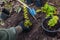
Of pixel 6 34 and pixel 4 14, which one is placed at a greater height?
pixel 6 34

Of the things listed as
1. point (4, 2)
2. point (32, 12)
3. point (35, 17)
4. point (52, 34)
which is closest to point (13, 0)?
point (4, 2)

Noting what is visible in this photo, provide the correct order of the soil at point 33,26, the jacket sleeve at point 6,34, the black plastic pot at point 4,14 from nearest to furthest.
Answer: the jacket sleeve at point 6,34 → the soil at point 33,26 → the black plastic pot at point 4,14

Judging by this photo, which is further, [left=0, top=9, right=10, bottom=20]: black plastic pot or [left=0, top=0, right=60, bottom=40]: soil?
[left=0, top=9, right=10, bottom=20]: black plastic pot

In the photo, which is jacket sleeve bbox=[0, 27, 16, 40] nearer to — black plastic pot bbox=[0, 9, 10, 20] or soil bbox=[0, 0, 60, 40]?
soil bbox=[0, 0, 60, 40]

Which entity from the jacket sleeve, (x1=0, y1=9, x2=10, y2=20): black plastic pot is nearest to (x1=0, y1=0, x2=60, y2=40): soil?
(x1=0, y1=9, x2=10, y2=20): black plastic pot

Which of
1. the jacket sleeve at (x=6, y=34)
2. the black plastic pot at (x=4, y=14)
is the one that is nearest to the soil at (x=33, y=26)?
the black plastic pot at (x=4, y=14)

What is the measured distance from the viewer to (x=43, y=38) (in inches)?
106

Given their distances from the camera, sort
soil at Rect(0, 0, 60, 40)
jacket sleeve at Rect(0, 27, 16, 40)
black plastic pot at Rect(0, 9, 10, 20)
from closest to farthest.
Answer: jacket sleeve at Rect(0, 27, 16, 40)
soil at Rect(0, 0, 60, 40)
black plastic pot at Rect(0, 9, 10, 20)

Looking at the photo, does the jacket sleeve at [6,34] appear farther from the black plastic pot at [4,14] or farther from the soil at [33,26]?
the black plastic pot at [4,14]

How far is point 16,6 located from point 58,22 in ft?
2.94

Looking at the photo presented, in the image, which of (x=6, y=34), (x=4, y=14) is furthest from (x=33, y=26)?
(x=6, y=34)

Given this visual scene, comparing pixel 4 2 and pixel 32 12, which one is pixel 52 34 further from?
pixel 4 2

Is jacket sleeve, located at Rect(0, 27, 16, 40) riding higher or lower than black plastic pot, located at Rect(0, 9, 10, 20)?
higher

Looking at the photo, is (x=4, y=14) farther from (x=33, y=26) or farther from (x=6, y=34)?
(x=6, y=34)
